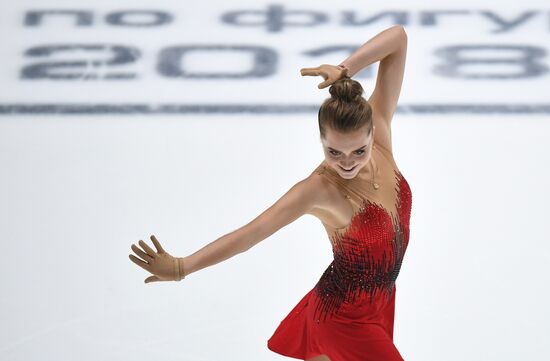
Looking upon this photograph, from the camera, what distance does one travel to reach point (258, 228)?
2.62m

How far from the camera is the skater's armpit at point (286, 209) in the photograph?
263cm

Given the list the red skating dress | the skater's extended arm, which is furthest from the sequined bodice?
the skater's extended arm

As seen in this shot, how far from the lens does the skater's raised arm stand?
2.60m

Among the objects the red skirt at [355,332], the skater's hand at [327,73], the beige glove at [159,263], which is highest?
the skater's hand at [327,73]

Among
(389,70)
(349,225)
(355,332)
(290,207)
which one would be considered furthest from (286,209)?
(389,70)

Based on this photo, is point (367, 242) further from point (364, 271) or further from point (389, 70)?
point (389, 70)

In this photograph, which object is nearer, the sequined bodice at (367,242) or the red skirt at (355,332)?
the sequined bodice at (367,242)

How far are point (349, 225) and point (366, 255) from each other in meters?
0.10

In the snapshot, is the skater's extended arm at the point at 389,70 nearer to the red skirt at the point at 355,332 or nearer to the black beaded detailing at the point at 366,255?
the black beaded detailing at the point at 366,255

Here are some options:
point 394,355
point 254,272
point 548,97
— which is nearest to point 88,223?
point 254,272

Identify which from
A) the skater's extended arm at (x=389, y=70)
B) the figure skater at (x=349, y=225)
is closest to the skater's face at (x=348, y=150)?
the figure skater at (x=349, y=225)

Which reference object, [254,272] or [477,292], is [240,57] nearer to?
[254,272]

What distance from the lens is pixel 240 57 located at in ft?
17.4

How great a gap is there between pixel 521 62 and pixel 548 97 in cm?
30
